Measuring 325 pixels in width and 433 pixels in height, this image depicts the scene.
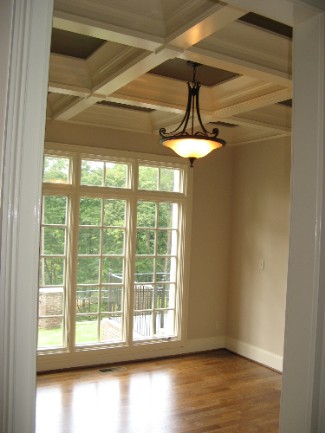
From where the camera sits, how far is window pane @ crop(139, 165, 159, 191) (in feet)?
19.1

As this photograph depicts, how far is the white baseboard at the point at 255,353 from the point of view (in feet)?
18.0

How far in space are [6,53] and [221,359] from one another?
18.3 feet

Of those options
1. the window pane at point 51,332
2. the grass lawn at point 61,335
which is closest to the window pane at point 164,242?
the grass lawn at point 61,335

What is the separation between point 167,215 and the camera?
19.8 feet

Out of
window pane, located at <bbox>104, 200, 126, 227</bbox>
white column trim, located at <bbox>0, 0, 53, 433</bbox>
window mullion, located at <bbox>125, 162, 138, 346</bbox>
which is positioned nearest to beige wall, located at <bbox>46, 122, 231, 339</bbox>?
window mullion, located at <bbox>125, 162, 138, 346</bbox>

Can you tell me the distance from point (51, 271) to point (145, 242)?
1.34 m

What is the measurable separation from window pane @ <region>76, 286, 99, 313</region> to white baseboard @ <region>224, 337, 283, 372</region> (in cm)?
215

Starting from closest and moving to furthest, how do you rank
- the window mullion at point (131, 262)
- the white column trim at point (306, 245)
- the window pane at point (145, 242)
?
1. the white column trim at point (306, 245)
2. the window mullion at point (131, 262)
3. the window pane at point (145, 242)

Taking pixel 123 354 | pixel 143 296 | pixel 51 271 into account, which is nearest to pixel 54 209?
pixel 51 271

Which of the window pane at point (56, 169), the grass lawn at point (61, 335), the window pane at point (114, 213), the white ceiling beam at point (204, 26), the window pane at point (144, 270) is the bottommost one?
the grass lawn at point (61, 335)

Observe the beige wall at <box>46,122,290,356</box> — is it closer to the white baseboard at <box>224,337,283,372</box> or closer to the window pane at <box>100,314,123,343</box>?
the white baseboard at <box>224,337,283,372</box>

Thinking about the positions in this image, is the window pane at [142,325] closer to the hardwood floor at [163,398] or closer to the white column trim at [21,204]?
the hardwood floor at [163,398]

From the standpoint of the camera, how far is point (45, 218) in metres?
5.21

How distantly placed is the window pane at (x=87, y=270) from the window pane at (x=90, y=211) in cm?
48
